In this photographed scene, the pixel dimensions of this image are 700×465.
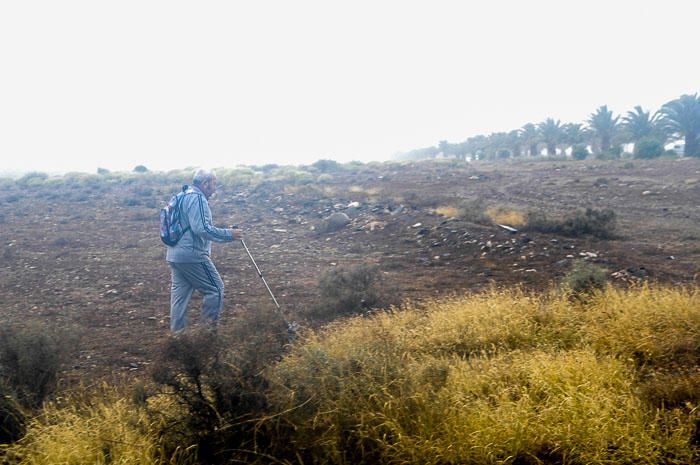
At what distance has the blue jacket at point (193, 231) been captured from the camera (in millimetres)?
5324

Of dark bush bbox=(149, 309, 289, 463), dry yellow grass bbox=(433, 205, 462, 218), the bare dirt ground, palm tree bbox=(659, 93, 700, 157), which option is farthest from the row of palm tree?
dark bush bbox=(149, 309, 289, 463)

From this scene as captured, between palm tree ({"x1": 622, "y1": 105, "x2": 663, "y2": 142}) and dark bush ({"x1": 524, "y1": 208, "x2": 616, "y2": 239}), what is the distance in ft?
90.8

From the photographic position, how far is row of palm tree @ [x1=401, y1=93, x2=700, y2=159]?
30.7 metres

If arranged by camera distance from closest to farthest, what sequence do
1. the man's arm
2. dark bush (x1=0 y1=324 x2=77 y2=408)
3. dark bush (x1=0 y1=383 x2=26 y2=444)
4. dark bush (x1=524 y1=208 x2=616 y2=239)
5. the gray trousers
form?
dark bush (x1=0 y1=383 x2=26 y2=444) → dark bush (x1=0 y1=324 x2=77 y2=408) → the man's arm → the gray trousers → dark bush (x1=524 y1=208 x2=616 y2=239)

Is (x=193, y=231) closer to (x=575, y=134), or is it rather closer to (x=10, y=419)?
(x=10, y=419)

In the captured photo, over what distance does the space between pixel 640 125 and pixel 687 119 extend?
423cm

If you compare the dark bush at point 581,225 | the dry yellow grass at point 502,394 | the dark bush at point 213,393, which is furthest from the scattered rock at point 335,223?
the dark bush at point 213,393

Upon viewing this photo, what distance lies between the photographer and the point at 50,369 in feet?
13.8

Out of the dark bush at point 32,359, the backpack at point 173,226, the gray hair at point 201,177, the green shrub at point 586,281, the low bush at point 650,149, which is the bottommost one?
the green shrub at point 586,281

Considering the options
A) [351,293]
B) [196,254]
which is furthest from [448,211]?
[196,254]

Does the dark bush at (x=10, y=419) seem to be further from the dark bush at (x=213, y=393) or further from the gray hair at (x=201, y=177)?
the gray hair at (x=201, y=177)

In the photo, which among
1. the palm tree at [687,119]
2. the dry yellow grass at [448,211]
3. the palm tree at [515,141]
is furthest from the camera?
the palm tree at [515,141]

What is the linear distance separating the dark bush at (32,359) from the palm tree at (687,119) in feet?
113

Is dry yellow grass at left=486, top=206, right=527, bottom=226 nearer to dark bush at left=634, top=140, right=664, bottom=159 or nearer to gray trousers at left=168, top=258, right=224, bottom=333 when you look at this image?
gray trousers at left=168, top=258, right=224, bottom=333
